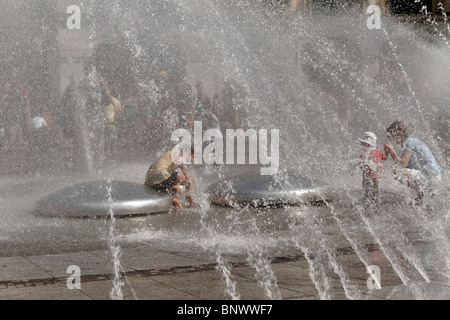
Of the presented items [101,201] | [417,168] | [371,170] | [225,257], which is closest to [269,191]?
[371,170]

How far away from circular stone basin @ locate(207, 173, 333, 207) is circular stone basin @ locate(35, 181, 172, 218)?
93 centimetres

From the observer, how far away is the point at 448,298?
423cm

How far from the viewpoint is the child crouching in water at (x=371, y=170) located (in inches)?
337

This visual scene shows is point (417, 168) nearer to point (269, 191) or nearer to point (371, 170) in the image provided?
point (371, 170)

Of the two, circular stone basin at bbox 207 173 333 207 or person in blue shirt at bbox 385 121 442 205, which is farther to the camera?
circular stone basin at bbox 207 173 333 207

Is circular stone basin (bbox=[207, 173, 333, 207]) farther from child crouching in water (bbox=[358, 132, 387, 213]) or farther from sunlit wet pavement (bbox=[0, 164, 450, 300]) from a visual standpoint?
child crouching in water (bbox=[358, 132, 387, 213])

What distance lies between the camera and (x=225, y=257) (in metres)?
5.90

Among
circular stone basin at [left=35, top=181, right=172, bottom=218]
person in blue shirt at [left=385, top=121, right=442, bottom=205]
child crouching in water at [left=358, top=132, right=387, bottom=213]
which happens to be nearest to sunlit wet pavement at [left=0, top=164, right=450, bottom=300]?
circular stone basin at [left=35, top=181, right=172, bottom=218]

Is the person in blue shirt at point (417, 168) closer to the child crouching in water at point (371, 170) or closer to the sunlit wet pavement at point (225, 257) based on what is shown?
the child crouching in water at point (371, 170)

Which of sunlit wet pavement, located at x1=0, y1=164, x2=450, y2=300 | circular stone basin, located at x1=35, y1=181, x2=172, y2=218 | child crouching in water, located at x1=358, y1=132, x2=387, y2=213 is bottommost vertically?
sunlit wet pavement, located at x1=0, y1=164, x2=450, y2=300

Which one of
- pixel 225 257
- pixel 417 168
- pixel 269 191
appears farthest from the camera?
pixel 269 191

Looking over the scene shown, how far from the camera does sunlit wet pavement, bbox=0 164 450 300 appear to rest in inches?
181

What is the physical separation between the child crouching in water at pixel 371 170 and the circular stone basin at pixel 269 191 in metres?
1.00

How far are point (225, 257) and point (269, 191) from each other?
141 inches
